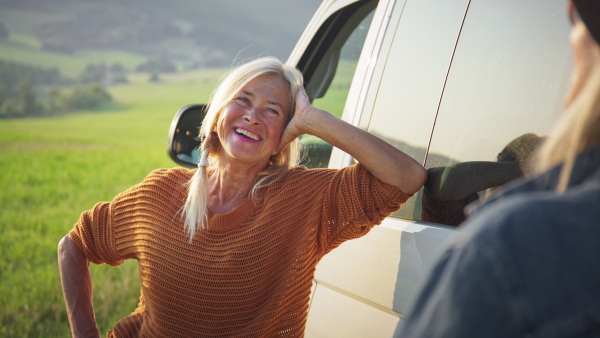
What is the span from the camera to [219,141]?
2838mm

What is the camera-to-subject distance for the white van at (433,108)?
177 cm

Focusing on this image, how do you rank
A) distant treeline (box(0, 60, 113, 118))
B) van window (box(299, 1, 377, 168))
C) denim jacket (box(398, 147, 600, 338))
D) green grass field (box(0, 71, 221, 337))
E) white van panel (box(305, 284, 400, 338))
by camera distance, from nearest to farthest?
1. denim jacket (box(398, 147, 600, 338))
2. white van panel (box(305, 284, 400, 338))
3. van window (box(299, 1, 377, 168))
4. green grass field (box(0, 71, 221, 337))
5. distant treeline (box(0, 60, 113, 118))

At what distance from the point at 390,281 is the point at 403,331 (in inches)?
46.5

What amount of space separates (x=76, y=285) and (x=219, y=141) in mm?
835

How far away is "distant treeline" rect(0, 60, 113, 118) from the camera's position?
1030 inches

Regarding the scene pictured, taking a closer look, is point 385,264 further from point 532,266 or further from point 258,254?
point 532,266

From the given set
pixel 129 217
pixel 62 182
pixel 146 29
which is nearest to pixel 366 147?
pixel 129 217

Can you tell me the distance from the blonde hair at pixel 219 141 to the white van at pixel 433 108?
230mm

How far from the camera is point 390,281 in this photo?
207cm

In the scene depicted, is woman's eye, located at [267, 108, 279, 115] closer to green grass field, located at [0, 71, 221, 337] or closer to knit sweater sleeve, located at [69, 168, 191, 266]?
knit sweater sleeve, located at [69, 168, 191, 266]

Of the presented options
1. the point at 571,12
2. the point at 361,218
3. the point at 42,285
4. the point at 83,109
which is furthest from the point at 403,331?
the point at 83,109

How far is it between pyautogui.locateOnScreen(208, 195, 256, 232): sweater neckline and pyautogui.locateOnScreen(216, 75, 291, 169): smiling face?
0.71 feet

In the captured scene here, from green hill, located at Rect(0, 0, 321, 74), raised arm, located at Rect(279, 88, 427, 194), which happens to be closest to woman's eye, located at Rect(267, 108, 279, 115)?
raised arm, located at Rect(279, 88, 427, 194)

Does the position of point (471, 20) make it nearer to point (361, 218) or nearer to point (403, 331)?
point (361, 218)
